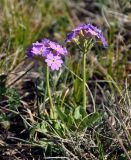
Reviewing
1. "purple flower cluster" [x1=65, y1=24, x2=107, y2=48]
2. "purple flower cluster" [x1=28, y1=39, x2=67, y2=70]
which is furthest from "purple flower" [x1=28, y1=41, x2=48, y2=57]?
"purple flower cluster" [x1=65, y1=24, x2=107, y2=48]

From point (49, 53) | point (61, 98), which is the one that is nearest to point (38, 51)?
point (49, 53)

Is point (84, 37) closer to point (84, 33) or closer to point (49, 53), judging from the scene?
point (84, 33)

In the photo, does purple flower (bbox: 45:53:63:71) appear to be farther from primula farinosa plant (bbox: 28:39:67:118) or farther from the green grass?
the green grass

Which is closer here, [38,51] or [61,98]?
[38,51]

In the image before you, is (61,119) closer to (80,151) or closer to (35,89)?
(80,151)

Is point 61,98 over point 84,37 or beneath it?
beneath
